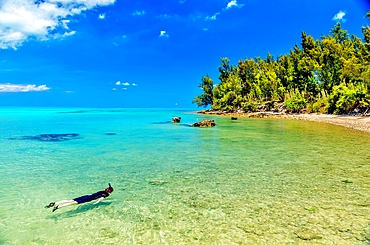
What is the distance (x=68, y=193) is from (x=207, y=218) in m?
5.72

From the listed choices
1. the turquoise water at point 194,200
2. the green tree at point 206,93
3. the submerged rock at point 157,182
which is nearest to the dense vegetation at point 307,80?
the green tree at point 206,93

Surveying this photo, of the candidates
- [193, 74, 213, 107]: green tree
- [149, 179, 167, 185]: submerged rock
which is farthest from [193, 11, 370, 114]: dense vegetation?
[149, 179, 167, 185]: submerged rock

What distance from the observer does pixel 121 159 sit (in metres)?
16.0

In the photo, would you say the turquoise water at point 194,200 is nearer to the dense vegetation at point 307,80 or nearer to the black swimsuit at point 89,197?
the black swimsuit at point 89,197

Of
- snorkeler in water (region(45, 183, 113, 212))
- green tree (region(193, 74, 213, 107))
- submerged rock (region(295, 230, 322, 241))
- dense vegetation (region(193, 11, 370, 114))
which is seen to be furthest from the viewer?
green tree (region(193, 74, 213, 107))

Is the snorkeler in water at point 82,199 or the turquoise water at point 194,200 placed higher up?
the snorkeler in water at point 82,199

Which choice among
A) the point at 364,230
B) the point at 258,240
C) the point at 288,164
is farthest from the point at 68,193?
the point at 288,164

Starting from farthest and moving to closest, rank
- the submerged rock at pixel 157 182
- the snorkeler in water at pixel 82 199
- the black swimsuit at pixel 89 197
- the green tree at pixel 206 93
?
the green tree at pixel 206 93, the submerged rock at pixel 157 182, the black swimsuit at pixel 89 197, the snorkeler in water at pixel 82 199

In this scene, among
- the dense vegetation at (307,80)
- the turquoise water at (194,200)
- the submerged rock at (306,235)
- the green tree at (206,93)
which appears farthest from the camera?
the green tree at (206,93)

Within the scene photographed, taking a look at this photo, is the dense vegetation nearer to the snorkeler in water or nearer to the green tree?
the green tree

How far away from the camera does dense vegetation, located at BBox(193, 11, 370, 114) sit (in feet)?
148

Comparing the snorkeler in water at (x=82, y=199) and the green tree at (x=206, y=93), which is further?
the green tree at (x=206, y=93)

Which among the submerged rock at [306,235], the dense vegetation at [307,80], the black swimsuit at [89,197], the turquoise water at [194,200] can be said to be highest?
the dense vegetation at [307,80]

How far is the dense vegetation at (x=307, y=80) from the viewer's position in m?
45.2
